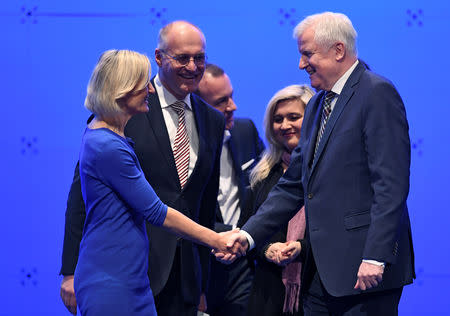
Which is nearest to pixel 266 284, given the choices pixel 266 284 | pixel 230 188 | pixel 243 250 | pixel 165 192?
pixel 266 284

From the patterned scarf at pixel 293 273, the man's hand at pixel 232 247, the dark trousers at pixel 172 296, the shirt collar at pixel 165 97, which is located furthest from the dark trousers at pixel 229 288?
the shirt collar at pixel 165 97

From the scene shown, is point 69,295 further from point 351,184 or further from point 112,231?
point 351,184

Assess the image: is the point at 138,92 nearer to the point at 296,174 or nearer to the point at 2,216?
the point at 296,174

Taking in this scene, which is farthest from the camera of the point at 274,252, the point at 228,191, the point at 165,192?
the point at 228,191

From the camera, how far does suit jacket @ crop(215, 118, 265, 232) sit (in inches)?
151

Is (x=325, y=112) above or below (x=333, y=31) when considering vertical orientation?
below

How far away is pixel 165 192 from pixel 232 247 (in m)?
0.38

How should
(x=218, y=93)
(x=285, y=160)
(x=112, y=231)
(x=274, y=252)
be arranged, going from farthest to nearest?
(x=218, y=93)
(x=285, y=160)
(x=274, y=252)
(x=112, y=231)

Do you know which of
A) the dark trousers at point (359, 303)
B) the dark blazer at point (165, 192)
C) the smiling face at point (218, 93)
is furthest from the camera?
the smiling face at point (218, 93)

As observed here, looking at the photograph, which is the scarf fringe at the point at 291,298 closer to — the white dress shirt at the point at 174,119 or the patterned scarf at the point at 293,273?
the patterned scarf at the point at 293,273

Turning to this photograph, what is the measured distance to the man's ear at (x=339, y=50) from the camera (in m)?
2.64

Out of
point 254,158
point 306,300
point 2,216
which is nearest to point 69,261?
point 306,300

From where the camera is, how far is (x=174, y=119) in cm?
300

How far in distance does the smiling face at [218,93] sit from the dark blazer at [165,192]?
3.20 feet
